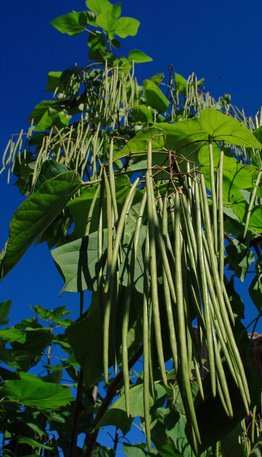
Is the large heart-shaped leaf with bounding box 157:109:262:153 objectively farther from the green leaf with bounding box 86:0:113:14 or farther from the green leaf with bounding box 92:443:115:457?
the green leaf with bounding box 86:0:113:14

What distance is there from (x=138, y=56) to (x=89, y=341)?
1310mm

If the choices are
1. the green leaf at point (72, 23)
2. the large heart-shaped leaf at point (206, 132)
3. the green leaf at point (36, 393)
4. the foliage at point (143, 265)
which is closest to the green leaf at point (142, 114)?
the foliage at point (143, 265)

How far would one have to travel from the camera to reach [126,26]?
1885 mm

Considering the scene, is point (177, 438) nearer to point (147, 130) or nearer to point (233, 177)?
point (233, 177)

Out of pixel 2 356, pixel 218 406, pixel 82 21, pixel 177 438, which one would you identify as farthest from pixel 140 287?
pixel 82 21

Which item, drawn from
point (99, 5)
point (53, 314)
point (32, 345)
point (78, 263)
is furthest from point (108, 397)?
point (99, 5)

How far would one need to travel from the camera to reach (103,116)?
1.54 metres

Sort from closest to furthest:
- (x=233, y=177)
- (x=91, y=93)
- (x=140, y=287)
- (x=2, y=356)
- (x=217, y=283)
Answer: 1. (x=217, y=283)
2. (x=140, y=287)
3. (x=233, y=177)
4. (x=2, y=356)
5. (x=91, y=93)

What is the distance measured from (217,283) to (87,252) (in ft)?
0.72

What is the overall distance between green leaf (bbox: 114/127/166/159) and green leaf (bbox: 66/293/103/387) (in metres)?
0.20

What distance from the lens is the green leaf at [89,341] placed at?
Answer: 2.40 feet

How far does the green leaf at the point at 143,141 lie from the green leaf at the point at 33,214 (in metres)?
0.08

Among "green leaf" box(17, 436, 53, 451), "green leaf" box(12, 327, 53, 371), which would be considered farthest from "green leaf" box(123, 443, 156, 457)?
"green leaf" box(12, 327, 53, 371)

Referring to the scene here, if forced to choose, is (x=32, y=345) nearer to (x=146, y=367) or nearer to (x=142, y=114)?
(x=142, y=114)
